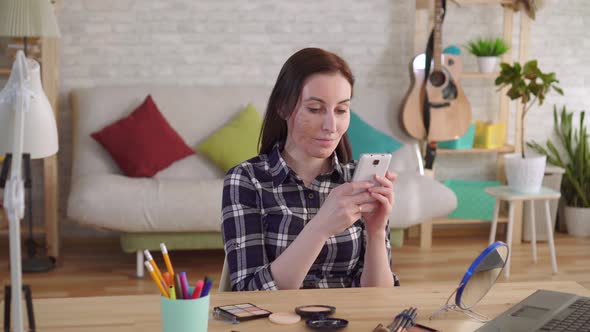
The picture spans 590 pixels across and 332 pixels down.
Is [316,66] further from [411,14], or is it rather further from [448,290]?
[411,14]

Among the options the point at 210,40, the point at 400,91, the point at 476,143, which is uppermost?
the point at 210,40

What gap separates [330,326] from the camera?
1.34 metres

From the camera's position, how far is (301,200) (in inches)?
70.6

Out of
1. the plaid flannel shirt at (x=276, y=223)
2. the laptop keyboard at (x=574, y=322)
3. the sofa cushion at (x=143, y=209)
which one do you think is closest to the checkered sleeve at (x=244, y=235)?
the plaid flannel shirt at (x=276, y=223)

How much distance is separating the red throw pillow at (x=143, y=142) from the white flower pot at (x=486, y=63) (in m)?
1.73

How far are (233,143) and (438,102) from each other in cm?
119

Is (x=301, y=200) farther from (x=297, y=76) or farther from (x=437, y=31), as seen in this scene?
(x=437, y=31)

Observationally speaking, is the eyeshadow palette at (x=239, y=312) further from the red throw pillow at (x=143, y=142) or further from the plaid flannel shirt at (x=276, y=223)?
the red throw pillow at (x=143, y=142)

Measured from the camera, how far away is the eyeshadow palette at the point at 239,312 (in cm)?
137

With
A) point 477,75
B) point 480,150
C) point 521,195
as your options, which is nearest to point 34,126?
point 521,195

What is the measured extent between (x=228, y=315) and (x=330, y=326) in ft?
0.58

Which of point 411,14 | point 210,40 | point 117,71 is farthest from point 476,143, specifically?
point 117,71

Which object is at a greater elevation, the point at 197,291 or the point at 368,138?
the point at 197,291

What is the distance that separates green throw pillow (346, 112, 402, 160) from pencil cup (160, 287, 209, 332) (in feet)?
10.8
